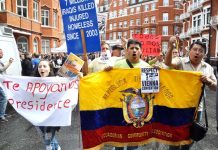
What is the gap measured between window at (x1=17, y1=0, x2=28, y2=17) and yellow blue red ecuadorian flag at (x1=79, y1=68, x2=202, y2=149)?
28.3 metres

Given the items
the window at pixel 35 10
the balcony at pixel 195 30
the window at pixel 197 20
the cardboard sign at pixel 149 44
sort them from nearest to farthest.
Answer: the cardboard sign at pixel 149 44 < the window at pixel 35 10 < the balcony at pixel 195 30 < the window at pixel 197 20

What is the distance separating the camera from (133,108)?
4488 millimetres

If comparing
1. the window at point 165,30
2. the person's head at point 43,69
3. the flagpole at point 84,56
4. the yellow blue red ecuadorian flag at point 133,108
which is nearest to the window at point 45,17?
the flagpole at point 84,56

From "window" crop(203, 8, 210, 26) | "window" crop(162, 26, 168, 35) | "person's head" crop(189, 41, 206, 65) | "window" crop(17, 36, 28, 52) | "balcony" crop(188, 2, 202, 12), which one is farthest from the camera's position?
"window" crop(162, 26, 168, 35)

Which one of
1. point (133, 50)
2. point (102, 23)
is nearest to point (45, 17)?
point (102, 23)

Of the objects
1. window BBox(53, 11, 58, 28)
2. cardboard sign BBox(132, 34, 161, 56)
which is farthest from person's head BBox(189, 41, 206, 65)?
window BBox(53, 11, 58, 28)

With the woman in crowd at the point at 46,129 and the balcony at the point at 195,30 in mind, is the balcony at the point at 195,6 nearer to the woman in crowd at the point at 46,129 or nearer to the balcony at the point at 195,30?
the balcony at the point at 195,30

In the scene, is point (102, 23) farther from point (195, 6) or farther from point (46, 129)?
point (195, 6)

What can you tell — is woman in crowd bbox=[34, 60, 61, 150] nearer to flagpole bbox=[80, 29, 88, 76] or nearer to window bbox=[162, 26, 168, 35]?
flagpole bbox=[80, 29, 88, 76]

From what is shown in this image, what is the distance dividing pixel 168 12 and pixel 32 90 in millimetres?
78738

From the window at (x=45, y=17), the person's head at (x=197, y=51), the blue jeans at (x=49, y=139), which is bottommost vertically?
the blue jeans at (x=49, y=139)

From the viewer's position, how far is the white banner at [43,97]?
492 centimetres

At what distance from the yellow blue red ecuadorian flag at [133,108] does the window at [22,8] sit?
28256 millimetres

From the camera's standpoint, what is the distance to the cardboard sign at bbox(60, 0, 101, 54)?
5.73m
